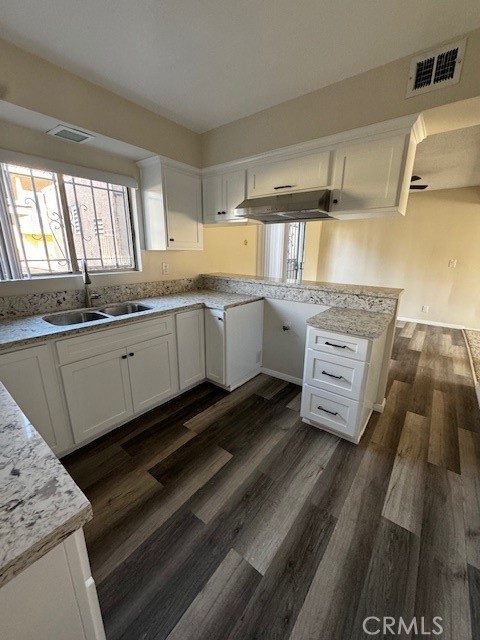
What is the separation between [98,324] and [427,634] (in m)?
2.26

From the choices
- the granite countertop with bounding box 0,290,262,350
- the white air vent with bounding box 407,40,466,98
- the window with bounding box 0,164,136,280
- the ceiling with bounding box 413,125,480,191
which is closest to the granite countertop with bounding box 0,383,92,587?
the granite countertop with bounding box 0,290,262,350

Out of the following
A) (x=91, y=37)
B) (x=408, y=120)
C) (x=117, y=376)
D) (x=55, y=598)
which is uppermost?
(x=91, y=37)

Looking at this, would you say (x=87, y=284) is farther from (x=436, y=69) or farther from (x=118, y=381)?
(x=436, y=69)

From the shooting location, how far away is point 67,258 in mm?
2381

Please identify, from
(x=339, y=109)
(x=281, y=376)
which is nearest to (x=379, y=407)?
(x=281, y=376)

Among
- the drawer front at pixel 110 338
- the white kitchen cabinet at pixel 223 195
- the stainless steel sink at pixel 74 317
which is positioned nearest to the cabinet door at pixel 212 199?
the white kitchen cabinet at pixel 223 195

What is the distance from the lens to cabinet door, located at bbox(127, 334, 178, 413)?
2.17 meters

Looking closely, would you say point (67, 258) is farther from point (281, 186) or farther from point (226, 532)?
point (226, 532)

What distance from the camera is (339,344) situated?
193cm

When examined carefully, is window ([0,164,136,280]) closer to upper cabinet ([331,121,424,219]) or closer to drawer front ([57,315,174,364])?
drawer front ([57,315,174,364])

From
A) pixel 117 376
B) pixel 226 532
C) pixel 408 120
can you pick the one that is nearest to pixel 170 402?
pixel 117 376

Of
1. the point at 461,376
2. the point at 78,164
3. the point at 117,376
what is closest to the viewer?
the point at 117,376

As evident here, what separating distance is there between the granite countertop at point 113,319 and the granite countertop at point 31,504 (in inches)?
40.7

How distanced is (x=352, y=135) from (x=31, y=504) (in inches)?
102
